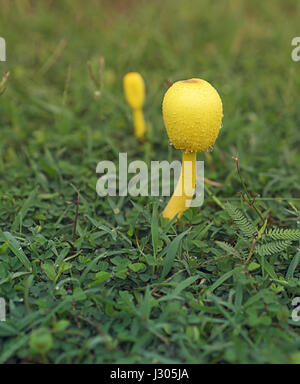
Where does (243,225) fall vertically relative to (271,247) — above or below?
above

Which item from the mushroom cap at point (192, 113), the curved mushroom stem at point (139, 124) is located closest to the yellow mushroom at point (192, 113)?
the mushroom cap at point (192, 113)

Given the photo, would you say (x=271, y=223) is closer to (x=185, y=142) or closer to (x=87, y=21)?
(x=185, y=142)

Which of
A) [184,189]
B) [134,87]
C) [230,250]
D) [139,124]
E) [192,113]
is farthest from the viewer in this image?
[139,124]

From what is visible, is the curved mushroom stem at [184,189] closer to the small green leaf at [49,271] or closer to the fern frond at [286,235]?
the fern frond at [286,235]

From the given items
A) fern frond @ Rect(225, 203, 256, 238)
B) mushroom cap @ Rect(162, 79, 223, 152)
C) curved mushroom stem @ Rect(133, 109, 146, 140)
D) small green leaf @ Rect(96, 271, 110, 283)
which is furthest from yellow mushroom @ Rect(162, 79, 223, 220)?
curved mushroom stem @ Rect(133, 109, 146, 140)

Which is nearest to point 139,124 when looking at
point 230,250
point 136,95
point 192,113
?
point 136,95

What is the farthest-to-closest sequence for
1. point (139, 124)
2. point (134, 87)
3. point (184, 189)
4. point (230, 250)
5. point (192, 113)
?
point (139, 124) < point (134, 87) < point (184, 189) < point (230, 250) < point (192, 113)

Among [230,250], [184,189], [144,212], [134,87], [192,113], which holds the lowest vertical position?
[230,250]

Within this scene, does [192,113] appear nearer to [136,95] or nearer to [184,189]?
[184,189]
